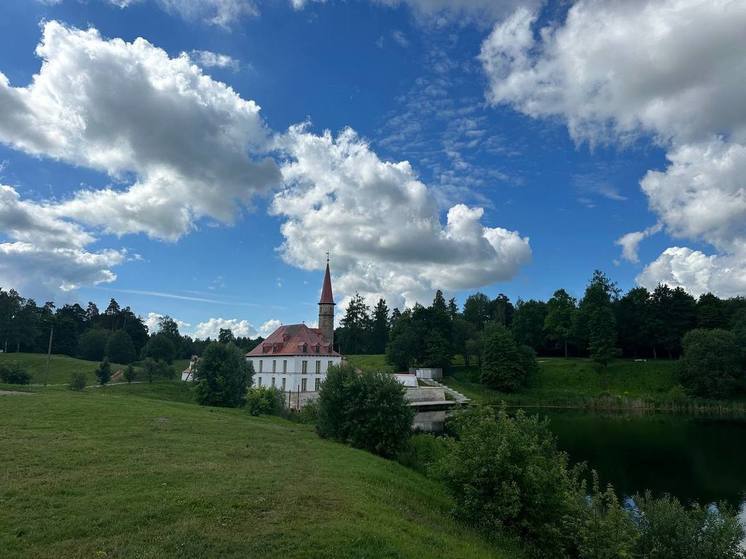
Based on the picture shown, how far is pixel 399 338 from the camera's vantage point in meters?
86.1

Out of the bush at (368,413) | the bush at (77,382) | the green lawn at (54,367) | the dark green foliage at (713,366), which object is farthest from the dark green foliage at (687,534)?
the green lawn at (54,367)

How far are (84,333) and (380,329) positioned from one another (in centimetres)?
6452

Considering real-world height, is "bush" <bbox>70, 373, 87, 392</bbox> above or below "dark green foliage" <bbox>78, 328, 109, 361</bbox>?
below

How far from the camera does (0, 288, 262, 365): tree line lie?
90188mm

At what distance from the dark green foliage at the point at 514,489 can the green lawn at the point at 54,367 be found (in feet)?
228

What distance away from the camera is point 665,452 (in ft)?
119

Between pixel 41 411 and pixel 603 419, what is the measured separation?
176 ft

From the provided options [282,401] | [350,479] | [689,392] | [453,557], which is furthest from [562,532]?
[689,392]

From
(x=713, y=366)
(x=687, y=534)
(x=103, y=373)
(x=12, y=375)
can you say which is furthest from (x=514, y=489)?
(x=713, y=366)

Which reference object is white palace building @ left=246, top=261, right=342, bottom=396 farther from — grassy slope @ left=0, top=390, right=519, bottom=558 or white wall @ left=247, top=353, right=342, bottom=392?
grassy slope @ left=0, top=390, right=519, bottom=558

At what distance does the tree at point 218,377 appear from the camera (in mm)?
42812

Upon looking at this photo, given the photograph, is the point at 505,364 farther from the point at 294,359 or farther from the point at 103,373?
the point at 103,373

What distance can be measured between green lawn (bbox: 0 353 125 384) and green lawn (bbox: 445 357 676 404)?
188ft

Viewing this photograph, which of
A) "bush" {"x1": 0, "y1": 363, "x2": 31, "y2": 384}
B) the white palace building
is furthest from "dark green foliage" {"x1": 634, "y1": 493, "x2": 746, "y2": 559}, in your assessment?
"bush" {"x1": 0, "y1": 363, "x2": 31, "y2": 384}
